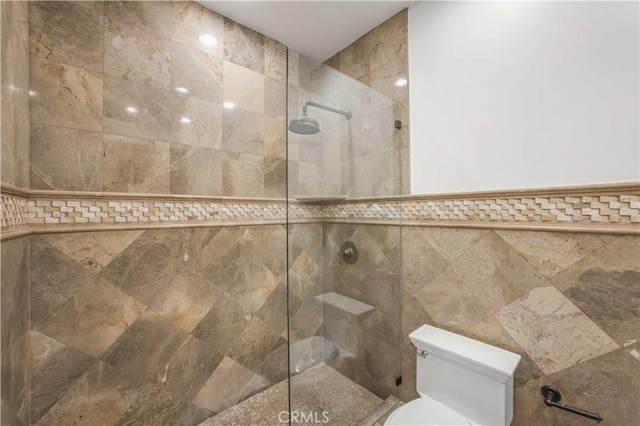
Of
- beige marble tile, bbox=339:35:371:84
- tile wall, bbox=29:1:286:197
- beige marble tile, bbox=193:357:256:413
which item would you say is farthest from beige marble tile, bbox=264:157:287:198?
beige marble tile, bbox=193:357:256:413

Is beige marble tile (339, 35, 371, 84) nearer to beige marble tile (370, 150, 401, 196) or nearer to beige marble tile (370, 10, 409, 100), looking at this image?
beige marble tile (370, 10, 409, 100)

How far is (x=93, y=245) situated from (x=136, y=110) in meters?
0.74

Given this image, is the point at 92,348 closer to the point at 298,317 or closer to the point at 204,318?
the point at 204,318

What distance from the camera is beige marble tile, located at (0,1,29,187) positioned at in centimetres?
93

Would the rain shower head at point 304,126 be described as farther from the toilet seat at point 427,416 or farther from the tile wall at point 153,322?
the toilet seat at point 427,416

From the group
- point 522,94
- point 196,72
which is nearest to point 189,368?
point 196,72

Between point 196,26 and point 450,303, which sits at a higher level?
point 196,26

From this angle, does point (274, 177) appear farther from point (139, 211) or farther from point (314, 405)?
point (314, 405)

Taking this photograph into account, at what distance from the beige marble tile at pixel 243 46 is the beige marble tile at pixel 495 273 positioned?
184cm

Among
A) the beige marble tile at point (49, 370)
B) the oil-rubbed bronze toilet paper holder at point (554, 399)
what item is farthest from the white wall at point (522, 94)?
the beige marble tile at point (49, 370)

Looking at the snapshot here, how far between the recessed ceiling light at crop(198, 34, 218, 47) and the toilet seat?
2.29 meters

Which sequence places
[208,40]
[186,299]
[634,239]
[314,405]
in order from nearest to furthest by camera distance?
[634,239]
[314,405]
[186,299]
[208,40]

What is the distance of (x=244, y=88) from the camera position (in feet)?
5.93

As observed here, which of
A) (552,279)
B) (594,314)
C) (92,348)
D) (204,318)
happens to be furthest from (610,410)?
(92,348)
